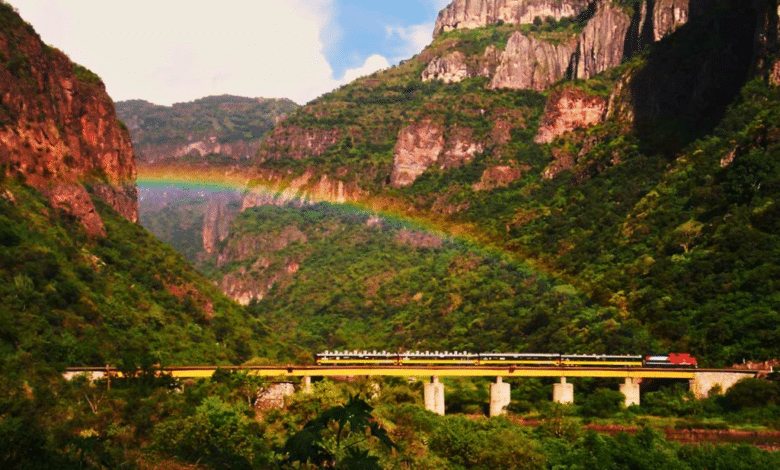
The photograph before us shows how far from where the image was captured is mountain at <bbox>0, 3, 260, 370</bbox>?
7988 cm

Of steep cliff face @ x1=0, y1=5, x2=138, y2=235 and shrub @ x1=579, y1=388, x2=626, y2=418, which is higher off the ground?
steep cliff face @ x1=0, y1=5, x2=138, y2=235

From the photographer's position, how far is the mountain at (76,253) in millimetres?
79875

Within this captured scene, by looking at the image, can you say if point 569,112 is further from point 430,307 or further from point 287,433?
point 287,433

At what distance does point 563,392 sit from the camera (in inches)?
2972

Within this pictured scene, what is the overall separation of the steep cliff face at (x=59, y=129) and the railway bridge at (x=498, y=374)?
125 ft

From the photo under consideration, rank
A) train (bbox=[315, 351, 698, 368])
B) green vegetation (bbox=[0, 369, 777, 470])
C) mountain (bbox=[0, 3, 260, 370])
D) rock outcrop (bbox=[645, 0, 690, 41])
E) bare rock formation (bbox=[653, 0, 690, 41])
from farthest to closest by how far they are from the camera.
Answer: bare rock formation (bbox=[653, 0, 690, 41]) → rock outcrop (bbox=[645, 0, 690, 41]) → mountain (bbox=[0, 3, 260, 370]) → train (bbox=[315, 351, 698, 368]) → green vegetation (bbox=[0, 369, 777, 470])

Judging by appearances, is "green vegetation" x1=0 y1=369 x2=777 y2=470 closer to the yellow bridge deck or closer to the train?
the yellow bridge deck

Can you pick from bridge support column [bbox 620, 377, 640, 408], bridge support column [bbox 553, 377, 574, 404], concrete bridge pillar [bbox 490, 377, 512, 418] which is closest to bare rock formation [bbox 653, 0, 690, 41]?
bridge support column [bbox 620, 377, 640, 408]

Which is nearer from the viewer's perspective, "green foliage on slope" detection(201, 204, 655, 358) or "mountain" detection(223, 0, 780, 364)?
"mountain" detection(223, 0, 780, 364)

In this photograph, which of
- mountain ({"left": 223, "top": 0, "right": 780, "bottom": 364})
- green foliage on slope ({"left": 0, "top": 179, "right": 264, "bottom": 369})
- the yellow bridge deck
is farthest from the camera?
mountain ({"left": 223, "top": 0, "right": 780, "bottom": 364})

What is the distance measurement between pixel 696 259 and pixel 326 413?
80049 mm

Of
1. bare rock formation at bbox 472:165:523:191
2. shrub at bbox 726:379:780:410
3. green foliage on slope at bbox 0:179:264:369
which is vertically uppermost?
bare rock formation at bbox 472:165:523:191

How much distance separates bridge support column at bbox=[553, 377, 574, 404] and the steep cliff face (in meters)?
58.4

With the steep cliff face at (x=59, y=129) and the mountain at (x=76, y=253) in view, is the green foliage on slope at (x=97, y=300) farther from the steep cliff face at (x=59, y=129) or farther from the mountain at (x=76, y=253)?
the steep cliff face at (x=59, y=129)
